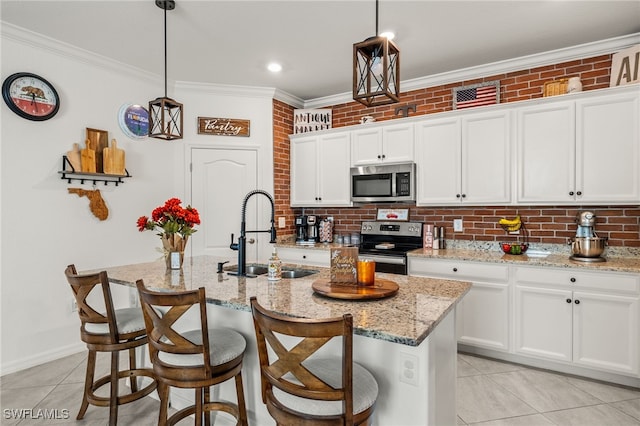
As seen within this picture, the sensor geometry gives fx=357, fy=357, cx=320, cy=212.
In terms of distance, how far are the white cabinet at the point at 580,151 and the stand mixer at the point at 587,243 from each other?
0.20 m

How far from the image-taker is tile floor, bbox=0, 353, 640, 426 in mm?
2229

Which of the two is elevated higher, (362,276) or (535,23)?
(535,23)

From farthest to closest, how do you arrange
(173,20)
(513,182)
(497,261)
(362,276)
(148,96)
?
(148,96), (513,182), (497,261), (173,20), (362,276)

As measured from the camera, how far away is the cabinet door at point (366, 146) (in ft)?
12.8

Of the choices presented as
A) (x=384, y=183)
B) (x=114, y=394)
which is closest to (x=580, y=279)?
(x=384, y=183)

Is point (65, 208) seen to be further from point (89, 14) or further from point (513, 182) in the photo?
point (513, 182)

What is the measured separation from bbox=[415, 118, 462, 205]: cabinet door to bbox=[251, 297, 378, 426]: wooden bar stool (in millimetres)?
2521

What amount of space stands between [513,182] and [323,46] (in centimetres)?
208

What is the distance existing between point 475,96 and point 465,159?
2.22 ft

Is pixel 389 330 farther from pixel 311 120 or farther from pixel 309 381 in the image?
pixel 311 120

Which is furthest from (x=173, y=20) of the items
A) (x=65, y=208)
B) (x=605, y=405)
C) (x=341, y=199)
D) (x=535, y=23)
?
(x=605, y=405)

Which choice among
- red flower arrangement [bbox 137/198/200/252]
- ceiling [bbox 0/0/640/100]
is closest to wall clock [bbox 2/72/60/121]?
ceiling [bbox 0/0/640/100]

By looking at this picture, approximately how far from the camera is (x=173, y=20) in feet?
8.87

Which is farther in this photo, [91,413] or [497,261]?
[497,261]
